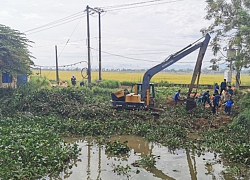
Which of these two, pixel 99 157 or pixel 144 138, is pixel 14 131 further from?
pixel 144 138

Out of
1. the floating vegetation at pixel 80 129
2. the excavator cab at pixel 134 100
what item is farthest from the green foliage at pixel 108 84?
the excavator cab at pixel 134 100

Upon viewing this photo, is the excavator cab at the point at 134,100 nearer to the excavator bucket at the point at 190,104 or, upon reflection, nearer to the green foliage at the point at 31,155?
the excavator bucket at the point at 190,104

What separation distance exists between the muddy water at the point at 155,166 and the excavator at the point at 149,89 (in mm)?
5096

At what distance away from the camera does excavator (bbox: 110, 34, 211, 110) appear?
15.6 meters

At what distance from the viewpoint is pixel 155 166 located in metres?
8.57

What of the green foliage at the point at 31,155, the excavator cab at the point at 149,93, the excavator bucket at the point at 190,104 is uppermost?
the excavator cab at the point at 149,93

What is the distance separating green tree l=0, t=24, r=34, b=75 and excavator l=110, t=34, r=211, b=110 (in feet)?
25.6

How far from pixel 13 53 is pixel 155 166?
Answer: 1457 centimetres

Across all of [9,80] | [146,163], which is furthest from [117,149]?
[9,80]

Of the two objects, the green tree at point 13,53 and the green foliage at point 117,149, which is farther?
the green tree at point 13,53

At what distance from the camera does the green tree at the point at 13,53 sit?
62.5 ft

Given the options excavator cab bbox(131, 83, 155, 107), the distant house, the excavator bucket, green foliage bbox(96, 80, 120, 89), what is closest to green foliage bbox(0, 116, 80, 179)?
excavator cab bbox(131, 83, 155, 107)

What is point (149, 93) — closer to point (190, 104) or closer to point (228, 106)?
point (190, 104)

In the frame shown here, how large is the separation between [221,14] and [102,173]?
1539 centimetres
